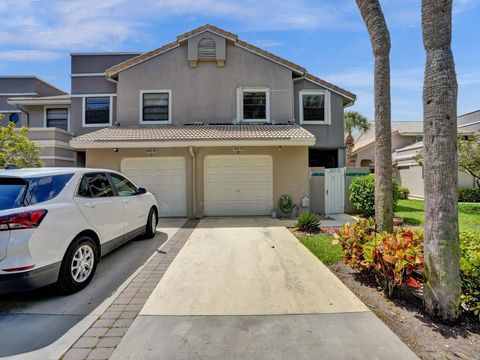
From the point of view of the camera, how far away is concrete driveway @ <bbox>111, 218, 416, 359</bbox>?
261cm

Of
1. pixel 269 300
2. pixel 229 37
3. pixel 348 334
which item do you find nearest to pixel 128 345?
pixel 269 300

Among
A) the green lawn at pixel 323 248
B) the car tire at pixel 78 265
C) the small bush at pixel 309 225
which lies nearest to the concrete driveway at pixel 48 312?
the car tire at pixel 78 265

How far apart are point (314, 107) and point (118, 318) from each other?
12.5m

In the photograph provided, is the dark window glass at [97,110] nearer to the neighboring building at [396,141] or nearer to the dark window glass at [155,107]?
the dark window glass at [155,107]

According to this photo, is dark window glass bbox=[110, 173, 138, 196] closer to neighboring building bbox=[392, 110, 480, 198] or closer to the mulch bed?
the mulch bed


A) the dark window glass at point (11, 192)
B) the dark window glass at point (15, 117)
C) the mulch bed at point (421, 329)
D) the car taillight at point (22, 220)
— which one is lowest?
the mulch bed at point (421, 329)

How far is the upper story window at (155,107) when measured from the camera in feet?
38.4

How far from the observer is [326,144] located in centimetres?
1305

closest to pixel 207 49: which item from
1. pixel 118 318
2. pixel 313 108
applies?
pixel 313 108

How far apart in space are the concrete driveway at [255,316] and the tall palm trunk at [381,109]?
169cm

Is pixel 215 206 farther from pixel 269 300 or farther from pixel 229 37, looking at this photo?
pixel 229 37

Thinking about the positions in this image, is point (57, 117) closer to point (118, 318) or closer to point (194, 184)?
point (194, 184)

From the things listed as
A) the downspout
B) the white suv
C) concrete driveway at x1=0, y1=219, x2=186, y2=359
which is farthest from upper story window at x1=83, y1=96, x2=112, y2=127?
concrete driveway at x1=0, y1=219, x2=186, y2=359

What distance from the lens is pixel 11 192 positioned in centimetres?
342
